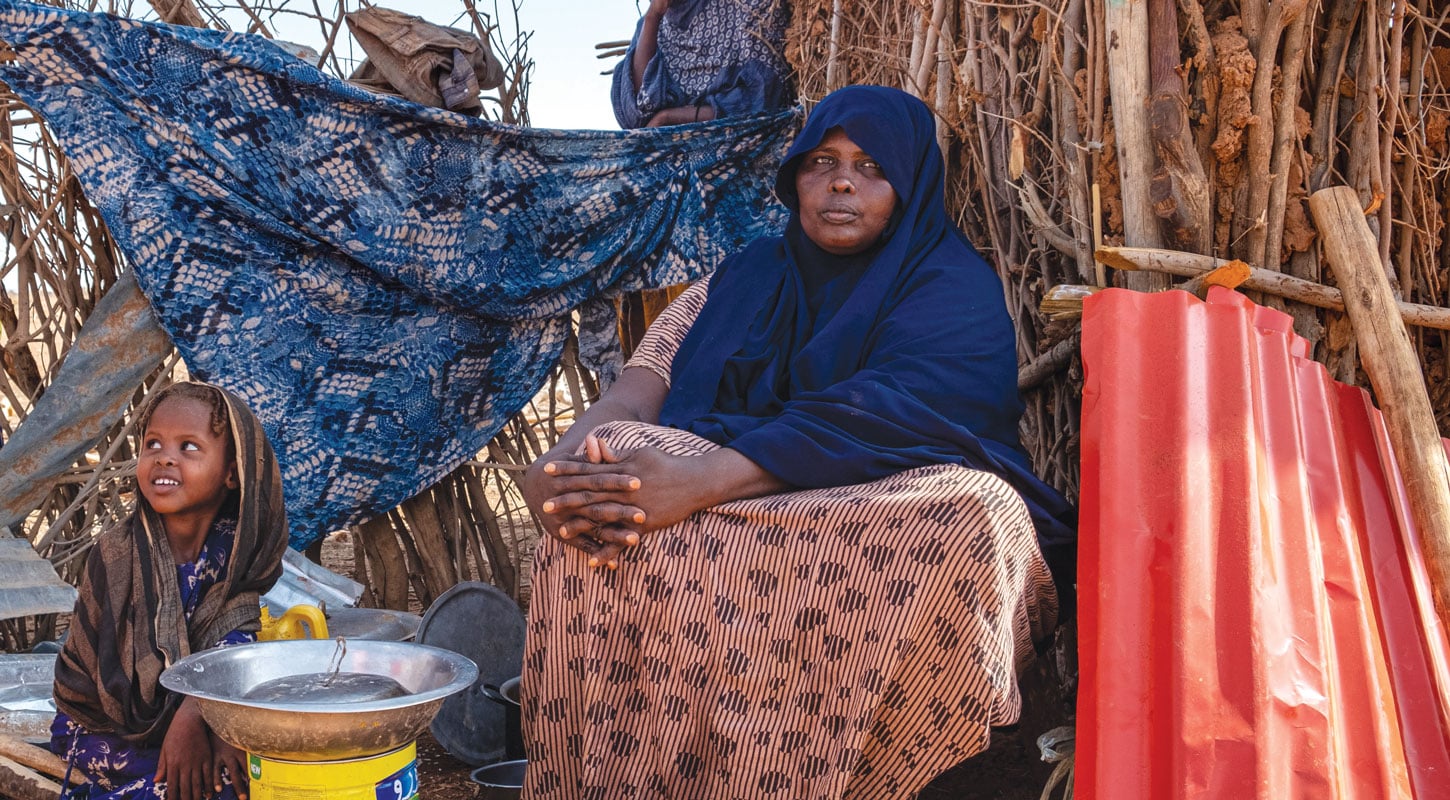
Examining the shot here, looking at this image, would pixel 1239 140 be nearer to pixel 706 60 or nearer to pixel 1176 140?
pixel 1176 140

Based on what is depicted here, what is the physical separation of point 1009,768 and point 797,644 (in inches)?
47.9

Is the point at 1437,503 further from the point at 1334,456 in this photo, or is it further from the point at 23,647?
the point at 23,647

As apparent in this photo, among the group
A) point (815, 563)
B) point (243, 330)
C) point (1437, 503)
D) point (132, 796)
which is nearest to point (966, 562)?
point (815, 563)

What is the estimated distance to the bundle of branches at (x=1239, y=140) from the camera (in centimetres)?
254

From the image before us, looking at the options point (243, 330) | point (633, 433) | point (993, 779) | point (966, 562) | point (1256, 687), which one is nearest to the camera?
point (1256, 687)

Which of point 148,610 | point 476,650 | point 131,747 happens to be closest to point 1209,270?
point 476,650

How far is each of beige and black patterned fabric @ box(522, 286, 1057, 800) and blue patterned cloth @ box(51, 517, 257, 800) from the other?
2.32 ft

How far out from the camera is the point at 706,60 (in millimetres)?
4215

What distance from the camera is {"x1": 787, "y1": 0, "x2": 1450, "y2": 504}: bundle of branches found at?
254cm

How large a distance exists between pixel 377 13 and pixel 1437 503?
3.22 m

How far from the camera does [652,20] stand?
14.0 ft

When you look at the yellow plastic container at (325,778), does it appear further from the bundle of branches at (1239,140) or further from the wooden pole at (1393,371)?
the wooden pole at (1393,371)

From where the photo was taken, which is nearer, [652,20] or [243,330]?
[243,330]

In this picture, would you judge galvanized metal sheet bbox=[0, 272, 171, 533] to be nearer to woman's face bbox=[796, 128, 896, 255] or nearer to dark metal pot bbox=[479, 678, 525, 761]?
dark metal pot bbox=[479, 678, 525, 761]
